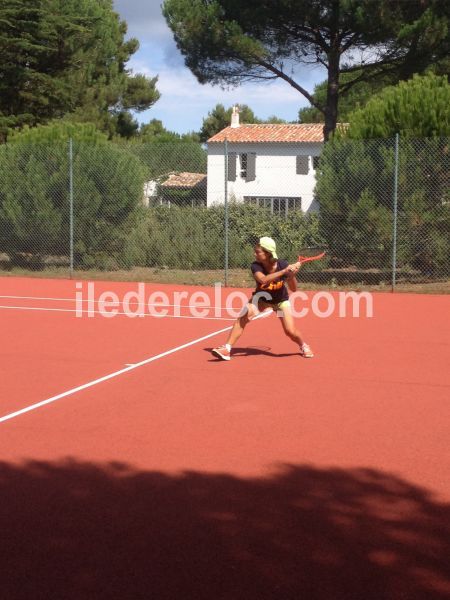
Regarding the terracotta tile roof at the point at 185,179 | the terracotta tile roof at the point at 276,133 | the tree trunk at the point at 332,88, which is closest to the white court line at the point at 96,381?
the terracotta tile roof at the point at 185,179

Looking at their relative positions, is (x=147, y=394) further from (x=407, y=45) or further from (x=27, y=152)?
(x=407, y=45)

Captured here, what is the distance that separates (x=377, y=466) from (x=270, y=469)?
27.3 inches

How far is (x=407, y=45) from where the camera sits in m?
24.3

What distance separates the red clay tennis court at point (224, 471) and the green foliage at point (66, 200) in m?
9.26

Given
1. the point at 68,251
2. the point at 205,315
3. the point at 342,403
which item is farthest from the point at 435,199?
the point at 342,403

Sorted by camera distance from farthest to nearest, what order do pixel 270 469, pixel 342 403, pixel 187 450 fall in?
1. pixel 342 403
2. pixel 187 450
3. pixel 270 469

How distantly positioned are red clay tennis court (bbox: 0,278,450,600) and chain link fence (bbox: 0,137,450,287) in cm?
678

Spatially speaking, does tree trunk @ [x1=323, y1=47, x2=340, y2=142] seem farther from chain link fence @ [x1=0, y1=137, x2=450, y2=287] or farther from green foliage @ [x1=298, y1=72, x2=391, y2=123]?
chain link fence @ [x1=0, y1=137, x2=450, y2=287]

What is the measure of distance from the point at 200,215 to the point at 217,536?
16.8 meters

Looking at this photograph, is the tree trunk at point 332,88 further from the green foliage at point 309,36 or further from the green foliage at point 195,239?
the green foliage at point 195,239

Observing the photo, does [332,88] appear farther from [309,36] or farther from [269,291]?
[269,291]

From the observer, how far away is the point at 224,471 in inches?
217

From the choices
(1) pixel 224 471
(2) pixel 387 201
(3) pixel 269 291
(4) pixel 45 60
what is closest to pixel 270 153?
(4) pixel 45 60

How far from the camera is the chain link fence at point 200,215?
54.7ft
